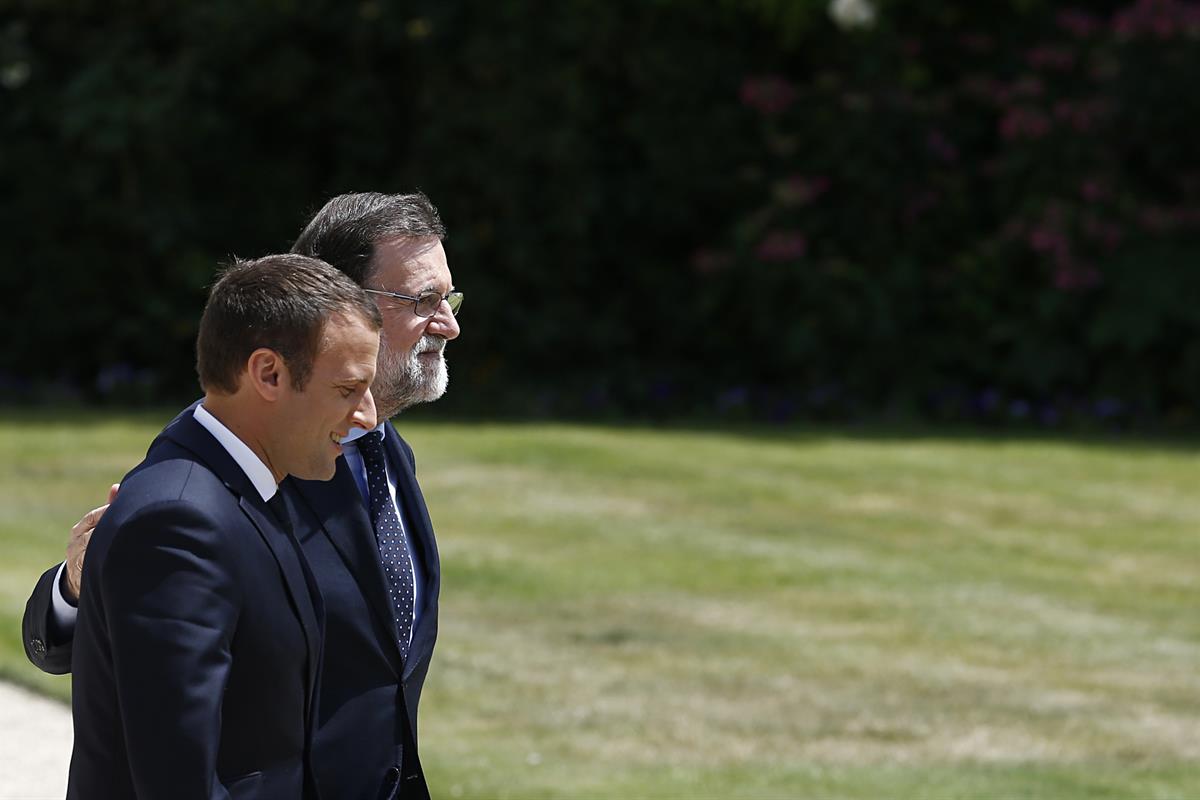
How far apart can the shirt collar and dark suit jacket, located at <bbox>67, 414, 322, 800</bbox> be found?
12 millimetres

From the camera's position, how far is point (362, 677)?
2.74 meters

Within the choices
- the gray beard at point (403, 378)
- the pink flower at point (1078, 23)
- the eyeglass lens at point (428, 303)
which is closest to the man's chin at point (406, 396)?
the gray beard at point (403, 378)

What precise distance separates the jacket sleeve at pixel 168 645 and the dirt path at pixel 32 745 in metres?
2.61

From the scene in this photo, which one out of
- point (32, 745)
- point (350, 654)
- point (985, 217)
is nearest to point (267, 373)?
point (350, 654)

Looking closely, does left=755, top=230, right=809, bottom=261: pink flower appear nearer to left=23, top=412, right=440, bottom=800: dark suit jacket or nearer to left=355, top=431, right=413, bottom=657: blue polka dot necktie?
left=355, top=431, right=413, bottom=657: blue polka dot necktie

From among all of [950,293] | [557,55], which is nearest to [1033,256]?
[950,293]

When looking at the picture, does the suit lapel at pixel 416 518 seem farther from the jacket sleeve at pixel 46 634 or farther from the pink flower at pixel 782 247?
the pink flower at pixel 782 247

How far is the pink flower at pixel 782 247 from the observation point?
45.8 ft

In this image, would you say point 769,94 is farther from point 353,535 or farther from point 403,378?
point 353,535

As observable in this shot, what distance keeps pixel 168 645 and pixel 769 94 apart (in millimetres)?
12541

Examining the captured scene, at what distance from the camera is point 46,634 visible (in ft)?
8.59

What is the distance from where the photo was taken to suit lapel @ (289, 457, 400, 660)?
106 inches

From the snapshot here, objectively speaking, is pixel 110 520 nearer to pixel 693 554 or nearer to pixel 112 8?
pixel 693 554

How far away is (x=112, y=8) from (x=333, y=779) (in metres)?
13.5
